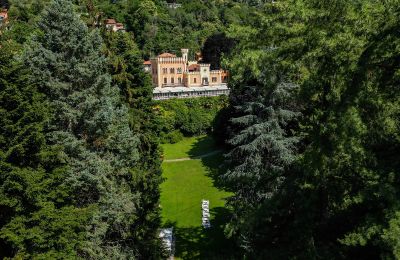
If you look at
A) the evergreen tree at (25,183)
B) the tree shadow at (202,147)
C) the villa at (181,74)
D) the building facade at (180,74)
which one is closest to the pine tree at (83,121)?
the evergreen tree at (25,183)

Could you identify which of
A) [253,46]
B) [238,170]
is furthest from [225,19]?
[253,46]

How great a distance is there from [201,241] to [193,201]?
5890 millimetres

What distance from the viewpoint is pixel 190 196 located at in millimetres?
29156

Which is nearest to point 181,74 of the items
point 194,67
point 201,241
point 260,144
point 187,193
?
point 194,67

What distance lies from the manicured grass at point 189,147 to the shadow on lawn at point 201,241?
1558 cm

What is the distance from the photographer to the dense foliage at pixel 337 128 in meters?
7.09

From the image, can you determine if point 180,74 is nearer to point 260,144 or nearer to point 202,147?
point 202,147

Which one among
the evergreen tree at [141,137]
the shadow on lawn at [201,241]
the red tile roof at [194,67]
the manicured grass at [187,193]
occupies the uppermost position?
the red tile roof at [194,67]

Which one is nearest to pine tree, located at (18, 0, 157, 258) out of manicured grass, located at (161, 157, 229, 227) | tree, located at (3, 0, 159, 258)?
tree, located at (3, 0, 159, 258)

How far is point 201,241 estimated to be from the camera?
22.4 meters

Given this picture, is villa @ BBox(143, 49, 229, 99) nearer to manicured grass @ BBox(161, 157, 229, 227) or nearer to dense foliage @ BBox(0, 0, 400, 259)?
manicured grass @ BBox(161, 157, 229, 227)

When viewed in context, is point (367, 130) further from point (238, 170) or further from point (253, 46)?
point (238, 170)

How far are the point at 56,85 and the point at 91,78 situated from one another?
5.20 feet

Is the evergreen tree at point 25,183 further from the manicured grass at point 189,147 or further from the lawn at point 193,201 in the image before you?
the manicured grass at point 189,147
